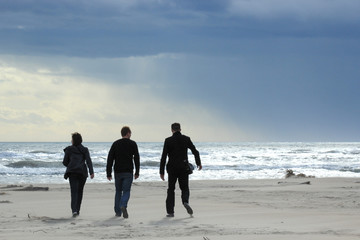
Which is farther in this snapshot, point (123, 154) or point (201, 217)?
point (123, 154)

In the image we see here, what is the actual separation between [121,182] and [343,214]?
13.5 ft

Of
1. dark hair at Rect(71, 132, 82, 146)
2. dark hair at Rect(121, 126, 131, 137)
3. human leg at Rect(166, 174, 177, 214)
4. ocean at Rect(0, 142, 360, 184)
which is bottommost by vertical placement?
ocean at Rect(0, 142, 360, 184)

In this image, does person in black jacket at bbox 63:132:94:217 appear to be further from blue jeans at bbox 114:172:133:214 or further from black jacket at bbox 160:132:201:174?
black jacket at bbox 160:132:201:174

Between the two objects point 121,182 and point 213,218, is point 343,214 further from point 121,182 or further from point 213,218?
point 121,182

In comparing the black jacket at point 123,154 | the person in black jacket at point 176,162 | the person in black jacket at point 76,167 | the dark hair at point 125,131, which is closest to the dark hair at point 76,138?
the person in black jacket at point 76,167

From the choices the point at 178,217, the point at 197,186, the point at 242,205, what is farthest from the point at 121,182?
the point at 197,186

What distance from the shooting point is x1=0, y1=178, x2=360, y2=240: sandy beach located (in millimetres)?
7914

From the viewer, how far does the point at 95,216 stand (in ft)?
34.8

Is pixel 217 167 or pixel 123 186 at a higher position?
pixel 123 186

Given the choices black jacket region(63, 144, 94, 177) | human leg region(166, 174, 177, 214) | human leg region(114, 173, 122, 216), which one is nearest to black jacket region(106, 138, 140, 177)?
human leg region(114, 173, 122, 216)

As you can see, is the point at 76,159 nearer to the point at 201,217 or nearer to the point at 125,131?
the point at 125,131

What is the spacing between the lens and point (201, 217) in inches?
403

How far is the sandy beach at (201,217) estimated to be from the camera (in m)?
7.91

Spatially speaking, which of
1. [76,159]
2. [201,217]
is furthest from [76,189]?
[201,217]
